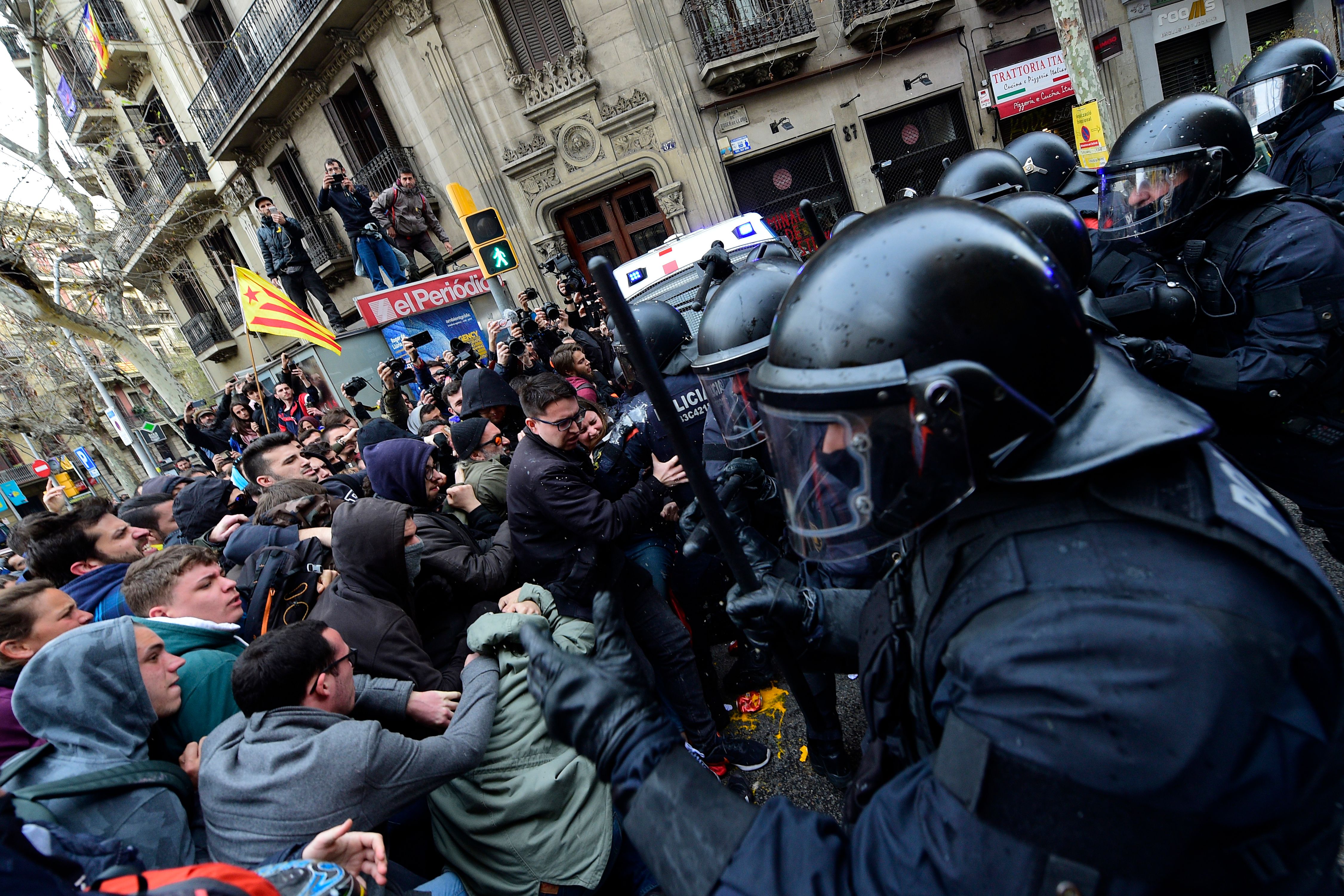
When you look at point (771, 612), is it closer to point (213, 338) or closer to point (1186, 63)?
point (1186, 63)

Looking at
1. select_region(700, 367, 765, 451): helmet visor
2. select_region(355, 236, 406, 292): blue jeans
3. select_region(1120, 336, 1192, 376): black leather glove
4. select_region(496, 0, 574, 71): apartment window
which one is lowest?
select_region(1120, 336, 1192, 376): black leather glove

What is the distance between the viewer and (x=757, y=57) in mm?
11562

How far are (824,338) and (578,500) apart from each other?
6.21 ft

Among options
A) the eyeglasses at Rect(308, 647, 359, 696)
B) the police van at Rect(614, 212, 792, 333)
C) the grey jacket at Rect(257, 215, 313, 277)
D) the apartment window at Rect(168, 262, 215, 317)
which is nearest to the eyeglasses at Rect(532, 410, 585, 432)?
the eyeglasses at Rect(308, 647, 359, 696)

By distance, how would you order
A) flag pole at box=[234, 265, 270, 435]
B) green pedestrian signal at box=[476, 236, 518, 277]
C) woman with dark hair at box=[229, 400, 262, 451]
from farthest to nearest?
green pedestrian signal at box=[476, 236, 518, 277]
woman with dark hair at box=[229, 400, 262, 451]
flag pole at box=[234, 265, 270, 435]

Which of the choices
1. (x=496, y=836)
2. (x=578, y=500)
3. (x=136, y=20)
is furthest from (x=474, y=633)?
(x=136, y=20)

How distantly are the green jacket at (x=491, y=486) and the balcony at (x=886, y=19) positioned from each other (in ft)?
40.0

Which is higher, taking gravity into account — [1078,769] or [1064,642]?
[1064,642]

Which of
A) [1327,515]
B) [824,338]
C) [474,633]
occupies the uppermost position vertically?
[824,338]

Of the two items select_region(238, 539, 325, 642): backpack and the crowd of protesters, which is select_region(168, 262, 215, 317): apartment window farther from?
select_region(238, 539, 325, 642): backpack

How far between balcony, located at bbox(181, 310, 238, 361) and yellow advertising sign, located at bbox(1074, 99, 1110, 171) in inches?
914

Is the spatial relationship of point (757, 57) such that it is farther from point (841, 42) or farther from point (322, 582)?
point (322, 582)

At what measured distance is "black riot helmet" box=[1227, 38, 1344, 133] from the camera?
376 cm

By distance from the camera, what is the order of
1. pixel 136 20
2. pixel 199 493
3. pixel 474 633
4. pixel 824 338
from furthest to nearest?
→ pixel 136 20 → pixel 199 493 → pixel 474 633 → pixel 824 338
